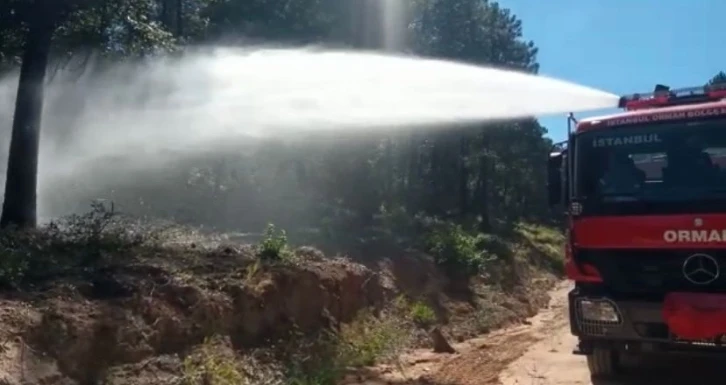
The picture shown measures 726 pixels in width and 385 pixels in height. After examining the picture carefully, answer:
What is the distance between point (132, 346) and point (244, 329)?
1704 mm

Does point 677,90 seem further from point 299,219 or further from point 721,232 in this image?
point 299,219

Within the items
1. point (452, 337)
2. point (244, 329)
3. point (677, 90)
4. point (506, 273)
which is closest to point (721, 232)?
point (677, 90)

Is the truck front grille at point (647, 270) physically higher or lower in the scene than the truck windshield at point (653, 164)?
lower

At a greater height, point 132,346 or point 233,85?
point 233,85

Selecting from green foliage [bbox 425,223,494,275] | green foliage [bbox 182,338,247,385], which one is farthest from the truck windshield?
green foliage [bbox 425,223,494,275]

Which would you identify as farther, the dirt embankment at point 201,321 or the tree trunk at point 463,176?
the tree trunk at point 463,176

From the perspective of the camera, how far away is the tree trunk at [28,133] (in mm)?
10469

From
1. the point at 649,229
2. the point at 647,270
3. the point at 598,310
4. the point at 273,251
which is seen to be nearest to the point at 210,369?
the point at 273,251

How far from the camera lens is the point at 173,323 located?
7711 mm

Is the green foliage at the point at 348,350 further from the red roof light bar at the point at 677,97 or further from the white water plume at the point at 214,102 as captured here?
the white water plume at the point at 214,102

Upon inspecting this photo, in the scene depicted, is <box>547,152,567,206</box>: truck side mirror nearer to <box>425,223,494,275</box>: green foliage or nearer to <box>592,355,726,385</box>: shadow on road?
<box>592,355,726,385</box>: shadow on road

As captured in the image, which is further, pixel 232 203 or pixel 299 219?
pixel 232 203

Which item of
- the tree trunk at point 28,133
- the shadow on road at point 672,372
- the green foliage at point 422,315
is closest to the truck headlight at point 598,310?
the shadow on road at point 672,372

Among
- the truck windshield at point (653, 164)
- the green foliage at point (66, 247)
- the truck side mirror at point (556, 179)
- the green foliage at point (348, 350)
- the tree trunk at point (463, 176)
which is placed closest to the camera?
the truck windshield at point (653, 164)
